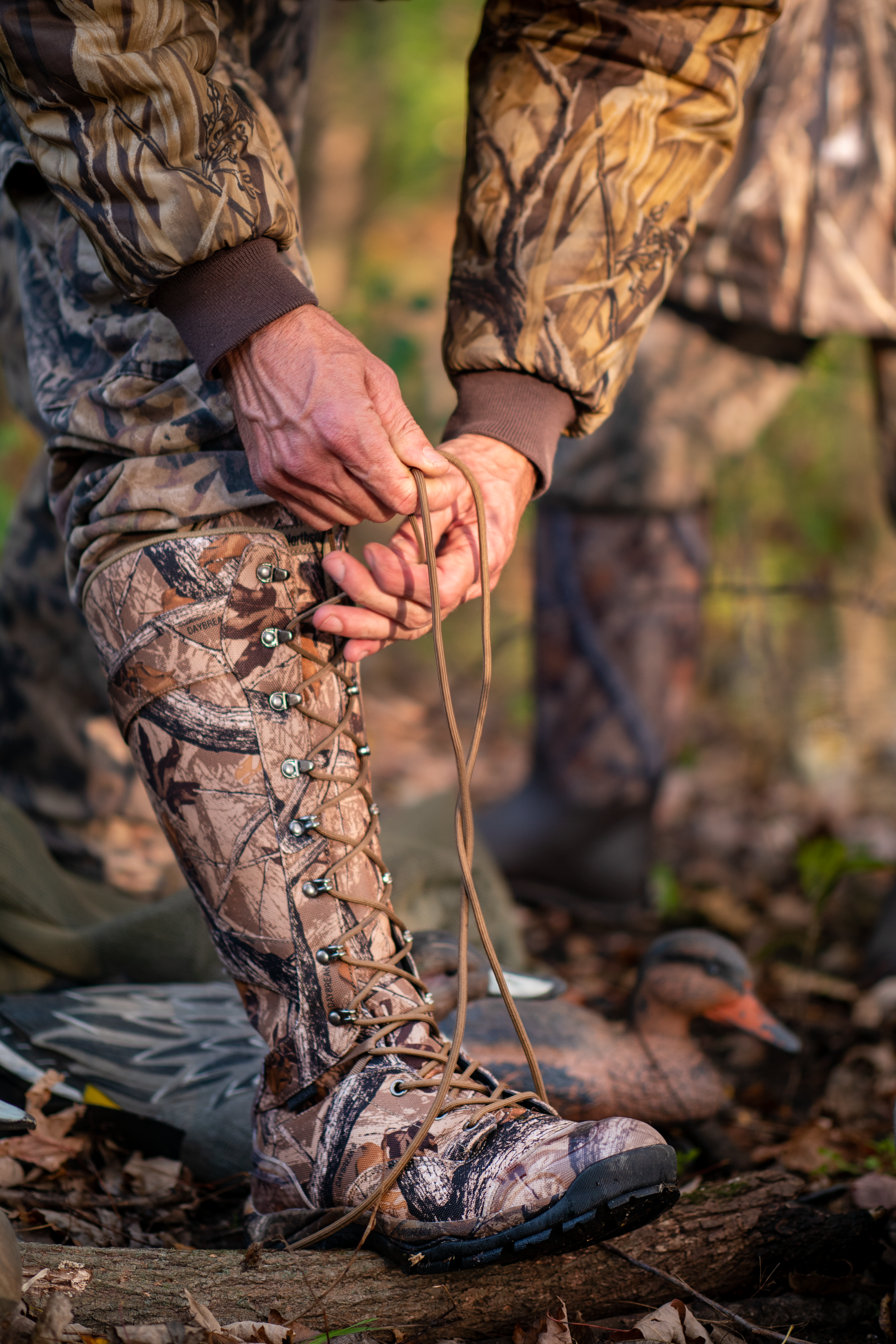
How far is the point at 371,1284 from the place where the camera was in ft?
4.59

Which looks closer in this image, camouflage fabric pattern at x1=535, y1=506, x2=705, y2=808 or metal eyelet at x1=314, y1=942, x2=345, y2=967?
metal eyelet at x1=314, y1=942, x2=345, y2=967

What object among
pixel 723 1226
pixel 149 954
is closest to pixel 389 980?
pixel 723 1226

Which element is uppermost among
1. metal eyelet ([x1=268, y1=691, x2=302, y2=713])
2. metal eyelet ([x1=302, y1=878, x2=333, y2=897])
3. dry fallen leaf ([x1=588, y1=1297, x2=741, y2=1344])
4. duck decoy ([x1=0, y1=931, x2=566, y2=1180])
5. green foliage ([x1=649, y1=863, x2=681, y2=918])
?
metal eyelet ([x1=268, y1=691, x2=302, y2=713])

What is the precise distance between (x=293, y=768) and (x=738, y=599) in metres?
4.50

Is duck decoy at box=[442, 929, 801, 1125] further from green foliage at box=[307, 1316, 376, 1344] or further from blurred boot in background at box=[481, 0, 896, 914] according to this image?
blurred boot in background at box=[481, 0, 896, 914]

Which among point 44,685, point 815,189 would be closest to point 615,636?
point 815,189

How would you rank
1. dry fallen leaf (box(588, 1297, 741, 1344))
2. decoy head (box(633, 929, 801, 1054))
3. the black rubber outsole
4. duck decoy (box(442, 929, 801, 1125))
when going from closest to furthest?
the black rubber outsole → dry fallen leaf (box(588, 1297, 741, 1344)) → duck decoy (box(442, 929, 801, 1125)) → decoy head (box(633, 929, 801, 1054))

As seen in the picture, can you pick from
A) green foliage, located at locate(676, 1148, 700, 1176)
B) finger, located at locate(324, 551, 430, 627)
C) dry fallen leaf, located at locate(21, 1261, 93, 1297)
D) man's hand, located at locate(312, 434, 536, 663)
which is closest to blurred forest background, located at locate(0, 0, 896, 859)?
green foliage, located at locate(676, 1148, 700, 1176)

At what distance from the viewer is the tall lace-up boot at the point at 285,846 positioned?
1.50m

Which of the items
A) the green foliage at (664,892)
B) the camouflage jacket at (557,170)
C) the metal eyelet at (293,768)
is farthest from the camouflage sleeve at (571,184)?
the green foliage at (664,892)

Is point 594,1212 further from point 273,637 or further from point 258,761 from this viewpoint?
point 273,637

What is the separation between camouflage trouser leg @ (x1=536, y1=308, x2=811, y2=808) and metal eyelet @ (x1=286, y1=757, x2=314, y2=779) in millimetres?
2332

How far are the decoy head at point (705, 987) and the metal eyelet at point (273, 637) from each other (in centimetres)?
126

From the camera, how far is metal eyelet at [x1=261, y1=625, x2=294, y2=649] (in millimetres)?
1558
